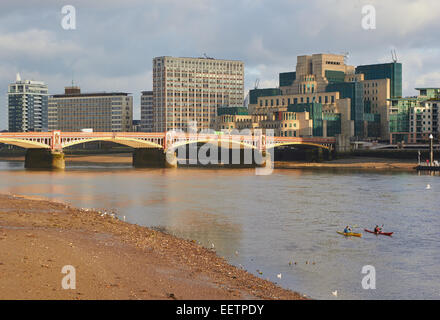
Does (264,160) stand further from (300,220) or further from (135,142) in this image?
(300,220)

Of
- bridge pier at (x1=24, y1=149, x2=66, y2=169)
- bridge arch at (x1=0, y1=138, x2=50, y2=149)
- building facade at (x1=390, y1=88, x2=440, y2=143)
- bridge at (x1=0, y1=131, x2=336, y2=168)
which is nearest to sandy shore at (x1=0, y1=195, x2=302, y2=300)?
bridge arch at (x1=0, y1=138, x2=50, y2=149)

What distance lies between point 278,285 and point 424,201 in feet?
115

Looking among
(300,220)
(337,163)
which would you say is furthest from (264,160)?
(300,220)

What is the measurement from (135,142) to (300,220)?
74.6 m

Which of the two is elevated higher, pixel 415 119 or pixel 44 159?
pixel 415 119

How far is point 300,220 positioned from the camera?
4288cm

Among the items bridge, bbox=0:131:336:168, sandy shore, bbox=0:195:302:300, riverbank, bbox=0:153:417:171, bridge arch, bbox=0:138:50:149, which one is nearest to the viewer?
sandy shore, bbox=0:195:302:300

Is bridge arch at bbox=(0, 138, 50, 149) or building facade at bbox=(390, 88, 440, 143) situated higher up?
building facade at bbox=(390, 88, 440, 143)

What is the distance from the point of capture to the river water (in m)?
25.9

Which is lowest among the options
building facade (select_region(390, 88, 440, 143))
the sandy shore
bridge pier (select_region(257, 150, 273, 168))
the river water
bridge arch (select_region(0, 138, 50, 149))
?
the river water

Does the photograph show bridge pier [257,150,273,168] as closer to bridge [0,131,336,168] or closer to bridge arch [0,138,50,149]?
bridge [0,131,336,168]
